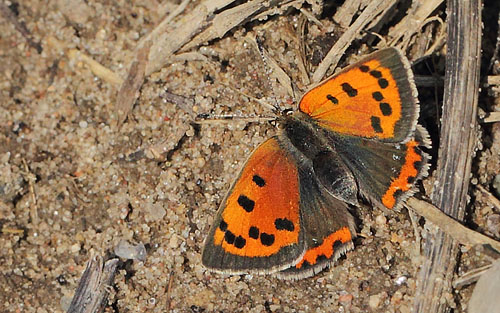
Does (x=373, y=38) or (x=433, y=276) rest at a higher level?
(x=373, y=38)

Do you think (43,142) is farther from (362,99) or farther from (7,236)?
(362,99)

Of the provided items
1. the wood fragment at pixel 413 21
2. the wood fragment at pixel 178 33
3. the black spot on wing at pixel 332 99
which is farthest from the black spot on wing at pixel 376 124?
the wood fragment at pixel 178 33

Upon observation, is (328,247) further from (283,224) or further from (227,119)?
(227,119)

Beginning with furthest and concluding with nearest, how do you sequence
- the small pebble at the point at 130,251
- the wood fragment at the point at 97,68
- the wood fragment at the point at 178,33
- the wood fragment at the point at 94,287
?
the wood fragment at the point at 97,68, the wood fragment at the point at 178,33, the small pebble at the point at 130,251, the wood fragment at the point at 94,287

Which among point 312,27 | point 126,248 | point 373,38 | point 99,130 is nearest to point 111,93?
point 99,130

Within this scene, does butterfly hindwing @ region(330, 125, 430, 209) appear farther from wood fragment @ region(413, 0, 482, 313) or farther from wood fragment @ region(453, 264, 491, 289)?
wood fragment @ region(453, 264, 491, 289)

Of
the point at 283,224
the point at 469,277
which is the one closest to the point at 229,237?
the point at 283,224

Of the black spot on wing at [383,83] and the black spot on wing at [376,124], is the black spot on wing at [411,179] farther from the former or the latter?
the black spot on wing at [383,83]

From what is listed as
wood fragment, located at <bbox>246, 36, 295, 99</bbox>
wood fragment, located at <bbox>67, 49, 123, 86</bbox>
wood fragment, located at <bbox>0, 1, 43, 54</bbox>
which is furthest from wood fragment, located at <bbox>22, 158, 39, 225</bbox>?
wood fragment, located at <bbox>246, 36, 295, 99</bbox>
